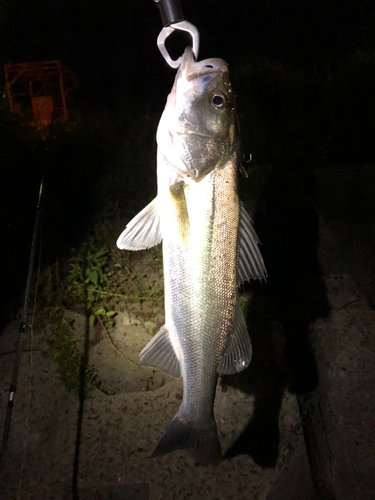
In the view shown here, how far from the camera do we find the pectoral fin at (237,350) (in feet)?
4.87

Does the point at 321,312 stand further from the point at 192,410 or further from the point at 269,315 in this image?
the point at 192,410

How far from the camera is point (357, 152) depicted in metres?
4.68

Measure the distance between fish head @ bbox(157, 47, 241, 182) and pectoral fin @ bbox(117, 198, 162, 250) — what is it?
0.27 m

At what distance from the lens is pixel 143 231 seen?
5.01ft

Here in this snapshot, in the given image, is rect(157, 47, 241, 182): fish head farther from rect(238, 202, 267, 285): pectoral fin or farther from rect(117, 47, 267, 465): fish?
rect(238, 202, 267, 285): pectoral fin

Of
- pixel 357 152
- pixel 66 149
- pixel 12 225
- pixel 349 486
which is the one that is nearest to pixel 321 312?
pixel 349 486

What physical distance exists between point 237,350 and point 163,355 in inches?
15.9

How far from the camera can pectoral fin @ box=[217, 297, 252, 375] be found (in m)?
1.48

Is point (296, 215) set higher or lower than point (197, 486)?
higher

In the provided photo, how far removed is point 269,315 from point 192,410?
6.19 feet

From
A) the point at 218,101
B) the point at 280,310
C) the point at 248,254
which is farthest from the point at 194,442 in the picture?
the point at 280,310

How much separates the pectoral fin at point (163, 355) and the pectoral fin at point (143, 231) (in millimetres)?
475

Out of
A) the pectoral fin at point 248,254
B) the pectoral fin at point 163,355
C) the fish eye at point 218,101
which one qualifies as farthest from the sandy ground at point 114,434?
the fish eye at point 218,101

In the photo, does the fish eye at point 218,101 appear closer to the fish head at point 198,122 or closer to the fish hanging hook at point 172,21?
the fish head at point 198,122
